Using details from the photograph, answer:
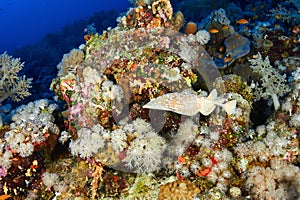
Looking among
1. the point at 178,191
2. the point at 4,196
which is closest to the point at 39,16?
the point at 4,196

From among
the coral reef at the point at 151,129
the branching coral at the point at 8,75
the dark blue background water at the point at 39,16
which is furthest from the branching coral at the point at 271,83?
the dark blue background water at the point at 39,16

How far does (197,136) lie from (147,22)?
10.0ft

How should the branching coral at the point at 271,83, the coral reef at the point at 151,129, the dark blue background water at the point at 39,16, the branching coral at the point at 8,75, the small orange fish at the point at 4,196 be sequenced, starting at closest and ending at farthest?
the coral reef at the point at 151,129 < the small orange fish at the point at 4,196 < the branching coral at the point at 271,83 < the branching coral at the point at 8,75 < the dark blue background water at the point at 39,16

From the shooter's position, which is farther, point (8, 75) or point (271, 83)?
point (8, 75)

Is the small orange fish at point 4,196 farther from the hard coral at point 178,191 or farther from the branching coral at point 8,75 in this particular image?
the hard coral at point 178,191

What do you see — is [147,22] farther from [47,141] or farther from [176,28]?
[47,141]

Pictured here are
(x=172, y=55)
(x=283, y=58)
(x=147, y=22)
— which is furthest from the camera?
(x=283, y=58)

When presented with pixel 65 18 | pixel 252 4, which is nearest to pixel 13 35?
pixel 65 18

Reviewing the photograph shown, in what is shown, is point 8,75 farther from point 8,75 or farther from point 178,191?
point 178,191

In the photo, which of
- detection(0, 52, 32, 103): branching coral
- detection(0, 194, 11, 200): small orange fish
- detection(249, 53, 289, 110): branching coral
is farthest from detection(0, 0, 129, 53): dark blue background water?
detection(0, 194, 11, 200): small orange fish

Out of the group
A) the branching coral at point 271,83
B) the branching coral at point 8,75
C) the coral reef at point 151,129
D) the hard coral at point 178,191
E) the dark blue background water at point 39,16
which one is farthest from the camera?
the dark blue background water at point 39,16

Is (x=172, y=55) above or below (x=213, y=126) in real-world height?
above

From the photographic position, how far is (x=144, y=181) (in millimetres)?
4727

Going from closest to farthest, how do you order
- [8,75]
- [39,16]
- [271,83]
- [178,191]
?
[178,191]
[271,83]
[8,75]
[39,16]
